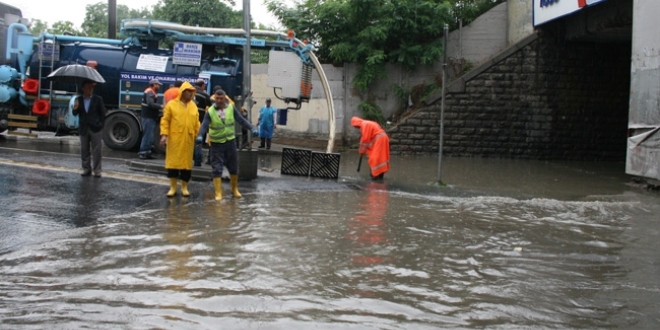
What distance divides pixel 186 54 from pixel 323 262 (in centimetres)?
1024

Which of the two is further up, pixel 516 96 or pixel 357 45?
pixel 357 45

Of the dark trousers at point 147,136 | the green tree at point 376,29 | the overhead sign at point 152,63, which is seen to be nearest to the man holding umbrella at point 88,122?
the dark trousers at point 147,136

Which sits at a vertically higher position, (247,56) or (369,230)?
(247,56)

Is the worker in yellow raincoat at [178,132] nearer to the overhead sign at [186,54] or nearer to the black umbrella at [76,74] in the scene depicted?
the black umbrella at [76,74]

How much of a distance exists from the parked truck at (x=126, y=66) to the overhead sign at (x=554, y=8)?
7.40 m

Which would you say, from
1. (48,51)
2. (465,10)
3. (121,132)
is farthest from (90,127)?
(465,10)

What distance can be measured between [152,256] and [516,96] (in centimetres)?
1684

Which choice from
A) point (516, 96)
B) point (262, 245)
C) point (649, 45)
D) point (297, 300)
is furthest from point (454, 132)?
point (297, 300)

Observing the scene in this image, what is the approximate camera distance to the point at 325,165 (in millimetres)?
12992

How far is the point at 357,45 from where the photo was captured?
867 inches

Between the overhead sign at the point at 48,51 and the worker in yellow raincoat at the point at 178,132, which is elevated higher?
the overhead sign at the point at 48,51

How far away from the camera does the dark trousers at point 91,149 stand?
10.9 meters

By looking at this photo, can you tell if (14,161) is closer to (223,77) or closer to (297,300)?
(223,77)

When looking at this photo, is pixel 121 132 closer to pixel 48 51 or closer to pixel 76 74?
pixel 48 51
